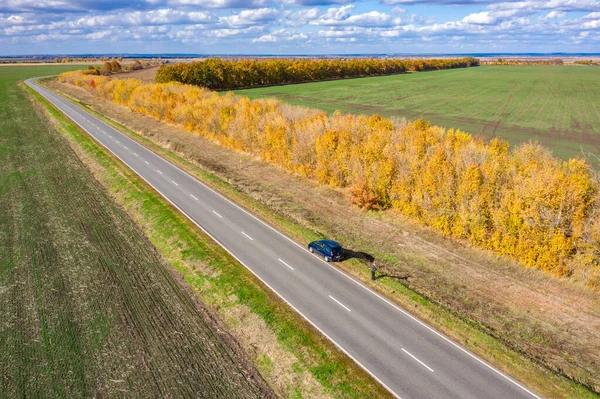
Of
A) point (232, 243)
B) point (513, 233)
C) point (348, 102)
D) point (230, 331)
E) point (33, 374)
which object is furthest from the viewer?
point (348, 102)

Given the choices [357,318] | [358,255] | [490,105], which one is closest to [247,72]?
[490,105]

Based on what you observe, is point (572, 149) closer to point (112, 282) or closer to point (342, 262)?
point (342, 262)

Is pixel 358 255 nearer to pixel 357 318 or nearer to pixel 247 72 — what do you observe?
pixel 357 318

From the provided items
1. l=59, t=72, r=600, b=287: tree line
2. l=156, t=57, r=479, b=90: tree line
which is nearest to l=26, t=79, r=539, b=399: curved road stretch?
l=59, t=72, r=600, b=287: tree line

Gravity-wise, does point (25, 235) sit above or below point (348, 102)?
below

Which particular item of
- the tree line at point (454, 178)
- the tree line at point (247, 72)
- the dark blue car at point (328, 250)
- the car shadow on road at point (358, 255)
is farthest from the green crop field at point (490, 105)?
the dark blue car at point (328, 250)

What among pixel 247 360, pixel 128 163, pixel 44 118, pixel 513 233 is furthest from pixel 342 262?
pixel 44 118

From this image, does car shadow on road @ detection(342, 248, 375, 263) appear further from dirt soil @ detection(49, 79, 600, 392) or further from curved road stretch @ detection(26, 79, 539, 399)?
curved road stretch @ detection(26, 79, 539, 399)
